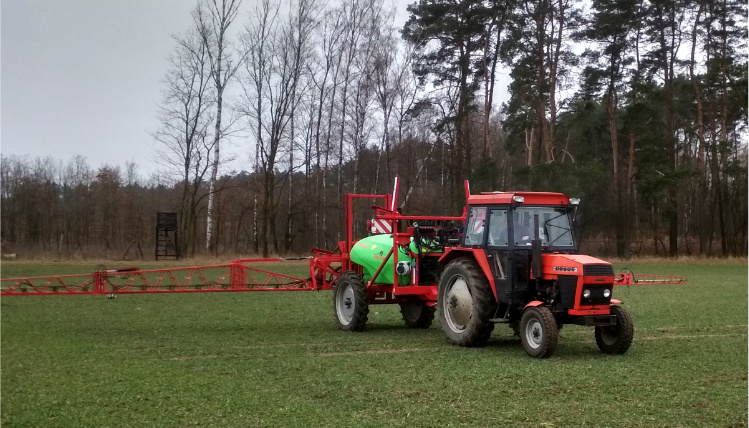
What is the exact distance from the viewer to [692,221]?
4769cm

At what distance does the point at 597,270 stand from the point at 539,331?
109 centimetres

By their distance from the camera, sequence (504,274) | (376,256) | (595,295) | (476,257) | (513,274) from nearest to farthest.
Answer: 1. (595,295)
2. (513,274)
3. (504,274)
4. (476,257)
5. (376,256)

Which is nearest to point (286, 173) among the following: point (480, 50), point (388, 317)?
point (480, 50)

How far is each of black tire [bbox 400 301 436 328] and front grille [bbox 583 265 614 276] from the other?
3.93m

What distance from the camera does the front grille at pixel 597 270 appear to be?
371 inches

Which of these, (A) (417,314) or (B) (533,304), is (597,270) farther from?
(A) (417,314)

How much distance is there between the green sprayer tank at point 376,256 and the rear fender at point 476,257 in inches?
38.3

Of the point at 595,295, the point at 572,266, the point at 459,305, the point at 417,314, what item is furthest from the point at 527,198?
the point at 417,314

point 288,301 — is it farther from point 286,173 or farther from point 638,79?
point 638,79

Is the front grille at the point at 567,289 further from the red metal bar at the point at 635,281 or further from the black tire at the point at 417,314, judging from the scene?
the red metal bar at the point at 635,281

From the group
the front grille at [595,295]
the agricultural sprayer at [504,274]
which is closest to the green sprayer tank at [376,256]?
the agricultural sprayer at [504,274]

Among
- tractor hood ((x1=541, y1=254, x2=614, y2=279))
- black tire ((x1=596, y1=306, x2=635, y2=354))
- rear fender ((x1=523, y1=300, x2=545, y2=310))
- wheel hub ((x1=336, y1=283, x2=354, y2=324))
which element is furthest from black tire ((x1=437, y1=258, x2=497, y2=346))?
wheel hub ((x1=336, y1=283, x2=354, y2=324))

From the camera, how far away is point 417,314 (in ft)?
43.2

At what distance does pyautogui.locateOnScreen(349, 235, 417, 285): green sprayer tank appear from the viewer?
12070mm
